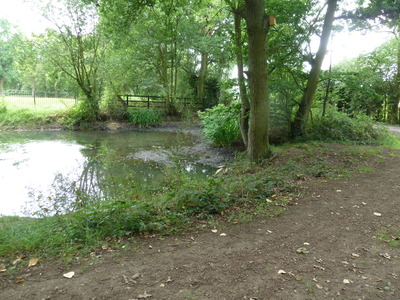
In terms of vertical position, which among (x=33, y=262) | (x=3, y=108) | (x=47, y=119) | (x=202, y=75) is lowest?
(x=33, y=262)

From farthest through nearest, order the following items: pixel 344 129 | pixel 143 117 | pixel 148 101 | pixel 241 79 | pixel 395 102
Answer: pixel 148 101
pixel 143 117
pixel 395 102
pixel 344 129
pixel 241 79

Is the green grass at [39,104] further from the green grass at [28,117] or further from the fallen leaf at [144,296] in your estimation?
the fallen leaf at [144,296]

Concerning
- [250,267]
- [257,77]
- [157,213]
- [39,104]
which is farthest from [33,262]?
[39,104]

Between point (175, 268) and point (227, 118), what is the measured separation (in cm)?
849

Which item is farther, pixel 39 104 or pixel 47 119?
pixel 39 104

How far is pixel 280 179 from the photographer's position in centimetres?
554

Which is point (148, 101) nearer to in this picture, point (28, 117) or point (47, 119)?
point (47, 119)

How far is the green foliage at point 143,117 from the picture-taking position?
63.2 ft

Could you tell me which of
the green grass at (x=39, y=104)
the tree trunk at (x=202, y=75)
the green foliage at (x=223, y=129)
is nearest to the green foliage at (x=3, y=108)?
the green grass at (x=39, y=104)

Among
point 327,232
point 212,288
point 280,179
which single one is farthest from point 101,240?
point 280,179

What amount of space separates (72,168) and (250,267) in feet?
23.7

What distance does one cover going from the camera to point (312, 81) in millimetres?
9797

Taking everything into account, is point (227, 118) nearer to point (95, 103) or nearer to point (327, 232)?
point (327, 232)

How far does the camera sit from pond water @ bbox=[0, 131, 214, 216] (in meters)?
5.75
